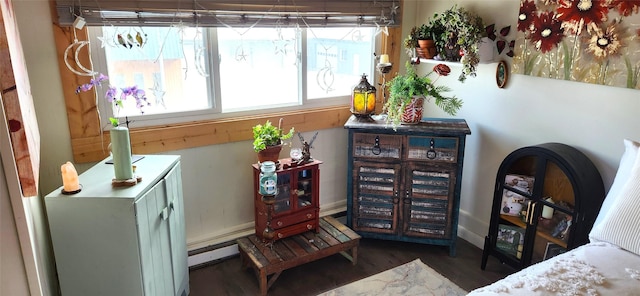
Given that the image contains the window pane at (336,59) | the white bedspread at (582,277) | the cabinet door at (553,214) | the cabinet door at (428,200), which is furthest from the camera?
the window pane at (336,59)

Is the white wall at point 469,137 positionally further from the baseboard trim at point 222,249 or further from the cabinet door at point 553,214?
the cabinet door at point 553,214

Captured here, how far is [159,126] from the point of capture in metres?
2.51

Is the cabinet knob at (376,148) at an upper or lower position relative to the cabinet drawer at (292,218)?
upper

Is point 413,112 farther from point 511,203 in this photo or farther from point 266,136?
point 266,136

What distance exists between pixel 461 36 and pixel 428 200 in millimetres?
1097

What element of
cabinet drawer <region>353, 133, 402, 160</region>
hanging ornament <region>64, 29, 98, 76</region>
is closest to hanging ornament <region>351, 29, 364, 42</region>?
cabinet drawer <region>353, 133, 402, 160</region>

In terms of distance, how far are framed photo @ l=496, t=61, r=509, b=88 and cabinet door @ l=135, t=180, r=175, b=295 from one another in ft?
7.00

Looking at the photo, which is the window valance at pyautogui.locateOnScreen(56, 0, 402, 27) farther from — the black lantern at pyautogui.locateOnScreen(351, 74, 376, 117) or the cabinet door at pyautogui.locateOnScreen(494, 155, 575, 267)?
the cabinet door at pyautogui.locateOnScreen(494, 155, 575, 267)

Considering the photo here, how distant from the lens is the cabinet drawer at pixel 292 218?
8.79ft

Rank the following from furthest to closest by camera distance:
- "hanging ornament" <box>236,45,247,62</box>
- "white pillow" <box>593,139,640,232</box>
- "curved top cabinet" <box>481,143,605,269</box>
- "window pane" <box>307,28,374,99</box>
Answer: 1. "window pane" <box>307,28,374,99</box>
2. "hanging ornament" <box>236,45,247,62</box>
3. "curved top cabinet" <box>481,143,605,269</box>
4. "white pillow" <box>593,139,640,232</box>

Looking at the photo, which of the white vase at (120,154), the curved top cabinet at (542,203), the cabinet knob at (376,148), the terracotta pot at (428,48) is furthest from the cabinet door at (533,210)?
the white vase at (120,154)

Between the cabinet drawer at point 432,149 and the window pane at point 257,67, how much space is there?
90cm

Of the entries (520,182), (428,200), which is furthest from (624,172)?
(428,200)

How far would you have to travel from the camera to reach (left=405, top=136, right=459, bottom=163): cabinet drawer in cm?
276
